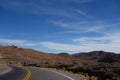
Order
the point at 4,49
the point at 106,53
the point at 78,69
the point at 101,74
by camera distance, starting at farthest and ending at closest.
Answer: the point at 106,53
the point at 4,49
the point at 78,69
the point at 101,74

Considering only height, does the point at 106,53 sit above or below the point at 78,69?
above

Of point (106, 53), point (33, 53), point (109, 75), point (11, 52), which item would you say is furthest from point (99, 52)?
point (109, 75)

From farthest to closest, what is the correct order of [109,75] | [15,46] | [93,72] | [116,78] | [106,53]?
[106,53] → [15,46] → [93,72] → [109,75] → [116,78]

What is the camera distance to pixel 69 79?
2291cm

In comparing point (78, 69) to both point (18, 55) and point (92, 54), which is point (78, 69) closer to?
point (18, 55)

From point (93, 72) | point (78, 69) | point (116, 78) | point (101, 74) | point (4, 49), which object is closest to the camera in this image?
point (116, 78)

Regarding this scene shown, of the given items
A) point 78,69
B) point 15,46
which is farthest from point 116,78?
point 15,46

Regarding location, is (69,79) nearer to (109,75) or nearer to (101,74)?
(109,75)

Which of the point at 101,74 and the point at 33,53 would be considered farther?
the point at 33,53

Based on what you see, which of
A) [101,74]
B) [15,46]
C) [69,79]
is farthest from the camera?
[15,46]

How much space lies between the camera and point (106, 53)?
15700 centimetres

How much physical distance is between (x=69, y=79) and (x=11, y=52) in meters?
89.0

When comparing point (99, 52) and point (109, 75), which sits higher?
point (99, 52)

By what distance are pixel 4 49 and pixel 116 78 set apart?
89.8m
